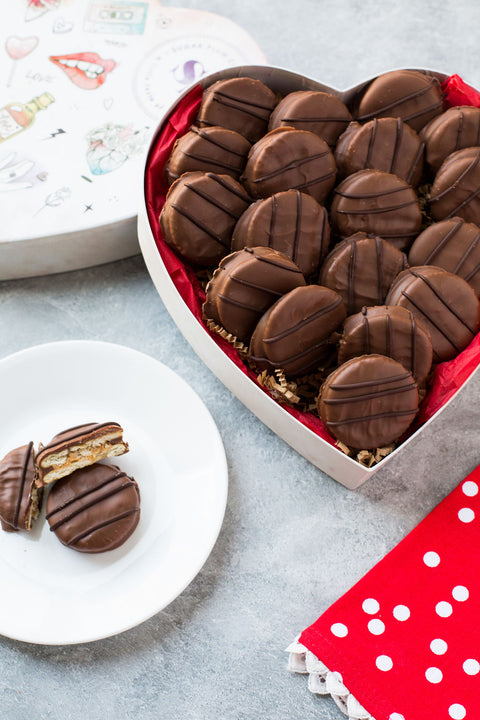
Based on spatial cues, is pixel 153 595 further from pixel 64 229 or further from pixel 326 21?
pixel 326 21

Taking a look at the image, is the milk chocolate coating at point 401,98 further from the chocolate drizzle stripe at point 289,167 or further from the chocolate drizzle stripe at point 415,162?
the chocolate drizzle stripe at point 289,167

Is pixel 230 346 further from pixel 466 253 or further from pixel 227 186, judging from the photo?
pixel 466 253

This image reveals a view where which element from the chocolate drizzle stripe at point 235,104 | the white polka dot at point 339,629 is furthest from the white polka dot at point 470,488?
the chocolate drizzle stripe at point 235,104

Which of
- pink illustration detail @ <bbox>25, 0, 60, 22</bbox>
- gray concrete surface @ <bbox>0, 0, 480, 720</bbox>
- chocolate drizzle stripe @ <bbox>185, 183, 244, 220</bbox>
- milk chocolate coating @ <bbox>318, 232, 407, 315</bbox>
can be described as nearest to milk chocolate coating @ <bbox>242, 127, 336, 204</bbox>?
chocolate drizzle stripe @ <bbox>185, 183, 244, 220</bbox>

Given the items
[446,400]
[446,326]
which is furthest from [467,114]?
[446,400]

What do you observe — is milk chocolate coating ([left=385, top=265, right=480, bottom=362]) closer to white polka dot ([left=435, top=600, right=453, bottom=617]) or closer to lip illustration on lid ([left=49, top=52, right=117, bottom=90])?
white polka dot ([left=435, top=600, right=453, bottom=617])

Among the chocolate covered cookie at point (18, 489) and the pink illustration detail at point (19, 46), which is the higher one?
the pink illustration detail at point (19, 46)

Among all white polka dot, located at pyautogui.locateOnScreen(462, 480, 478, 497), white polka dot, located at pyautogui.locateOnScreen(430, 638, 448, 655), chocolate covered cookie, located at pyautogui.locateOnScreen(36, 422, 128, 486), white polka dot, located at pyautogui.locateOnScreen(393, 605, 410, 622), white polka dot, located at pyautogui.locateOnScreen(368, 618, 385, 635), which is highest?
white polka dot, located at pyautogui.locateOnScreen(462, 480, 478, 497)

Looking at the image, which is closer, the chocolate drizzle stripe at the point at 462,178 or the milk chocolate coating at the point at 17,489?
the milk chocolate coating at the point at 17,489
